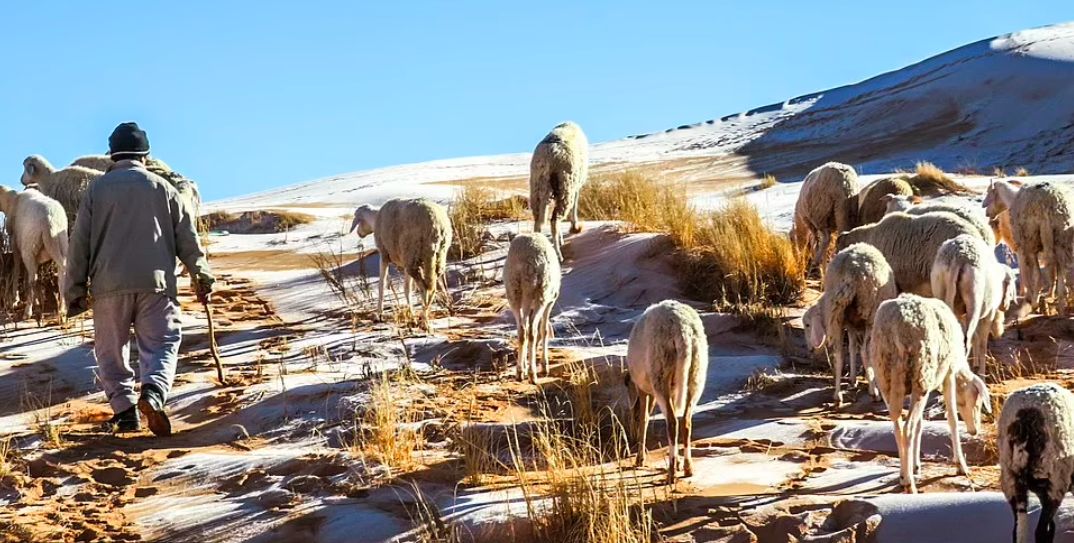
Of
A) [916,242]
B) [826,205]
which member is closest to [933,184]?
[826,205]

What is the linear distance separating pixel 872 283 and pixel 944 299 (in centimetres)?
52

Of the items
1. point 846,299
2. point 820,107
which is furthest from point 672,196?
point 820,107

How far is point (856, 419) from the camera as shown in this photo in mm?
9086

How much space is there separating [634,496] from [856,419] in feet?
8.58

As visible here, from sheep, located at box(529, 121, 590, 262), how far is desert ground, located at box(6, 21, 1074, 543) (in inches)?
26.0

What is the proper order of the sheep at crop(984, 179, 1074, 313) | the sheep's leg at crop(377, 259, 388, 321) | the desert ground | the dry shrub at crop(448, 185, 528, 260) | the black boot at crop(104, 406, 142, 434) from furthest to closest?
the dry shrub at crop(448, 185, 528, 260)
the sheep's leg at crop(377, 259, 388, 321)
the sheep at crop(984, 179, 1074, 313)
the black boot at crop(104, 406, 142, 434)
the desert ground

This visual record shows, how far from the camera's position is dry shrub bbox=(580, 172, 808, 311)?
42.5 feet

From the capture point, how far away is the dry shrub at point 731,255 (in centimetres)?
1295

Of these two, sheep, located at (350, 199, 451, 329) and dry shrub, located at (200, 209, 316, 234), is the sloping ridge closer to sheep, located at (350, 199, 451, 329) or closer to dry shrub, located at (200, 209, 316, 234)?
dry shrub, located at (200, 209, 316, 234)

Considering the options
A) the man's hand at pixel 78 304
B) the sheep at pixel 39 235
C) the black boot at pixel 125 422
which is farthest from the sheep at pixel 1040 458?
the sheep at pixel 39 235

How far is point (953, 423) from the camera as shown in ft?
24.1

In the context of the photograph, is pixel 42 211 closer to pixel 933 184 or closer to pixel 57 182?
pixel 57 182

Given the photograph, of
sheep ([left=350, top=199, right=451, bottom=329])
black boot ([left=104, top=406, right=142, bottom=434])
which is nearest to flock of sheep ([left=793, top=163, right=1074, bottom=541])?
sheep ([left=350, top=199, right=451, bottom=329])

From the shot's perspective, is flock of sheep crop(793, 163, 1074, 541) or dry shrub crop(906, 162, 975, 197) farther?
dry shrub crop(906, 162, 975, 197)
